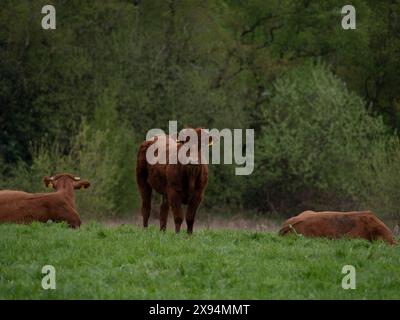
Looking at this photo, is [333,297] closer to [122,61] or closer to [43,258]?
[43,258]

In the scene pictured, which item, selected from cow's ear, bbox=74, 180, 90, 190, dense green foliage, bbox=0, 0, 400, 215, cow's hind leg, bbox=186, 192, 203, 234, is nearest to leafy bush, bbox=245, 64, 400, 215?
dense green foliage, bbox=0, 0, 400, 215

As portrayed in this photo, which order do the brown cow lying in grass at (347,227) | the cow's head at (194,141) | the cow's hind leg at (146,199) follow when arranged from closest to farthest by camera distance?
the cow's head at (194,141), the brown cow lying in grass at (347,227), the cow's hind leg at (146,199)

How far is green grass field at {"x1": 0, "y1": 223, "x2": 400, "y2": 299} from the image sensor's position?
10445 millimetres

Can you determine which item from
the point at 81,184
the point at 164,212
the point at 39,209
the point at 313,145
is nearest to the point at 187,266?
the point at 164,212

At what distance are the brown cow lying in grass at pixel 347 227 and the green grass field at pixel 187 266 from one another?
75 centimetres

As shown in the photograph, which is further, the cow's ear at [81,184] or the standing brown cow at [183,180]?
the cow's ear at [81,184]

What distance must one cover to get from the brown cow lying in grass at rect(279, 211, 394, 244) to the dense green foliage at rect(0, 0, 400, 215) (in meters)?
20.8

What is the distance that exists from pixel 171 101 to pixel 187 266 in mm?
29128

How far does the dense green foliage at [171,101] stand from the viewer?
127 feet

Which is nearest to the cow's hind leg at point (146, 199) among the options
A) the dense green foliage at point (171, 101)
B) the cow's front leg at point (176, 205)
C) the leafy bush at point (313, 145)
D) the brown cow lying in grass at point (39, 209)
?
the brown cow lying in grass at point (39, 209)

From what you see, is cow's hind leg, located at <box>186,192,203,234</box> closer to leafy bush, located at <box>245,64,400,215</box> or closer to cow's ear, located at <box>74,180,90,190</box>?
cow's ear, located at <box>74,180,90,190</box>

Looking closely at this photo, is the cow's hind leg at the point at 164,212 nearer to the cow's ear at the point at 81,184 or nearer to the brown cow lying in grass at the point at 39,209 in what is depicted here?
the brown cow lying in grass at the point at 39,209

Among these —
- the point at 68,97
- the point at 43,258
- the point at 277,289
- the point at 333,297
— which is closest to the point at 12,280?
the point at 43,258

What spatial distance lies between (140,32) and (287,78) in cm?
762
